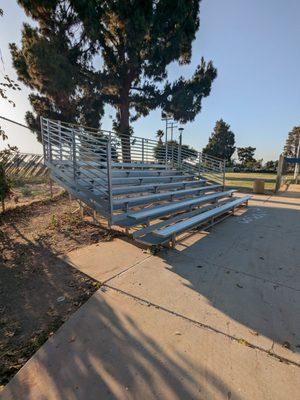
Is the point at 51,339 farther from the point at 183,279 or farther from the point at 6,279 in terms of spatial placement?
the point at 183,279

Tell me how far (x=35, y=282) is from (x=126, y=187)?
2.68 metres

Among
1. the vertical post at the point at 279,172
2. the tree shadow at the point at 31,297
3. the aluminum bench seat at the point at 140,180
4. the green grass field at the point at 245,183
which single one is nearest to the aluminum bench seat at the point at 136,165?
the aluminum bench seat at the point at 140,180

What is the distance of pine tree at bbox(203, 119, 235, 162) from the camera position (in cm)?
4731

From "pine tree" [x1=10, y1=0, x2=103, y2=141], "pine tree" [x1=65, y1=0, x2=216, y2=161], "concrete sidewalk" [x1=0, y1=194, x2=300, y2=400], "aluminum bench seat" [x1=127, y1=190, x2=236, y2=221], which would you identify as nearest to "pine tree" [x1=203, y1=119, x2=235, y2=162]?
"pine tree" [x1=65, y1=0, x2=216, y2=161]

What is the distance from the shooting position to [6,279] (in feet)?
9.87

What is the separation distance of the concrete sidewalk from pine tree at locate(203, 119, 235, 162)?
46506 mm

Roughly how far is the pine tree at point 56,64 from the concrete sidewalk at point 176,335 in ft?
30.8

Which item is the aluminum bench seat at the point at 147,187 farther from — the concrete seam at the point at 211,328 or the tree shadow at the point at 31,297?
the concrete seam at the point at 211,328

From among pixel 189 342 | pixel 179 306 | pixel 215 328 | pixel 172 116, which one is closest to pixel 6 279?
pixel 179 306

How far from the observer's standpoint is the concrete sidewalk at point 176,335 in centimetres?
158

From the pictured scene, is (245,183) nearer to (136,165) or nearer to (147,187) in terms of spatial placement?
(136,165)

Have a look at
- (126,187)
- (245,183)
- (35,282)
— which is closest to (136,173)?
(126,187)

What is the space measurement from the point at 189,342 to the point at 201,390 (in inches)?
16.7

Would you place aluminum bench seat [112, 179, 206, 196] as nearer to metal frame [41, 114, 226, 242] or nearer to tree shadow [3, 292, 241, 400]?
metal frame [41, 114, 226, 242]
